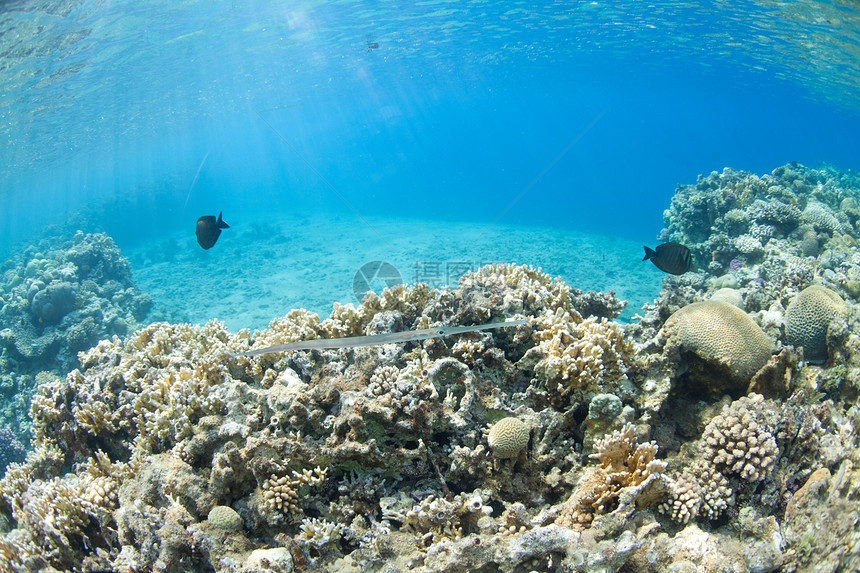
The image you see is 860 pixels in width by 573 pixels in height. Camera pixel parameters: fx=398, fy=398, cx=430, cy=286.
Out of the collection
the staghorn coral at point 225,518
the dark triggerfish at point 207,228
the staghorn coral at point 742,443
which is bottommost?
the staghorn coral at point 742,443

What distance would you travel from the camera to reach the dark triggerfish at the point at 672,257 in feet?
18.6

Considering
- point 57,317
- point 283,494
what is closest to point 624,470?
point 283,494

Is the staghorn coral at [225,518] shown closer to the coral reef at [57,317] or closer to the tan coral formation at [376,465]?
the tan coral formation at [376,465]

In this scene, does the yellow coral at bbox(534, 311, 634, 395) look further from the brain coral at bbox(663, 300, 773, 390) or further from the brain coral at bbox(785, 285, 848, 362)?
the brain coral at bbox(785, 285, 848, 362)

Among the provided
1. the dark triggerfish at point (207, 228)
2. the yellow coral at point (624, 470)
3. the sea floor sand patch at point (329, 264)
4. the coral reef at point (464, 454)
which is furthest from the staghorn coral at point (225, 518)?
the sea floor sand patch at point (329, 264)

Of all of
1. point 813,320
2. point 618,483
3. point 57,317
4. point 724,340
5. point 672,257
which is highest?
point 672,257

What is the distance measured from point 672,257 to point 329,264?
19.4 meters

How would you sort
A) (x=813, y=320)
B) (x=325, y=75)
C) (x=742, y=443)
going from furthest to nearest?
(x=325, y=75) → (x=813, y=320) → (x=742, y=443)

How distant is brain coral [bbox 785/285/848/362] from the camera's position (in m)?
5.54

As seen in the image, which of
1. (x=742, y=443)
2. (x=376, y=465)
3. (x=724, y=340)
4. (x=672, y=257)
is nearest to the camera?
(x=742, y=443)

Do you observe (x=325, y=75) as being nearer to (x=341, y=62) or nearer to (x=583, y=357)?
(x=341, y=62)

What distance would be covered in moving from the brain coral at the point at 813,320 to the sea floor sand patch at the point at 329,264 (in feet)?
22.6

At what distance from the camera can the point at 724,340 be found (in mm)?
4309

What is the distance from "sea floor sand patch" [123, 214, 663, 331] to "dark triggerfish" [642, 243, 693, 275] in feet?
18.5
